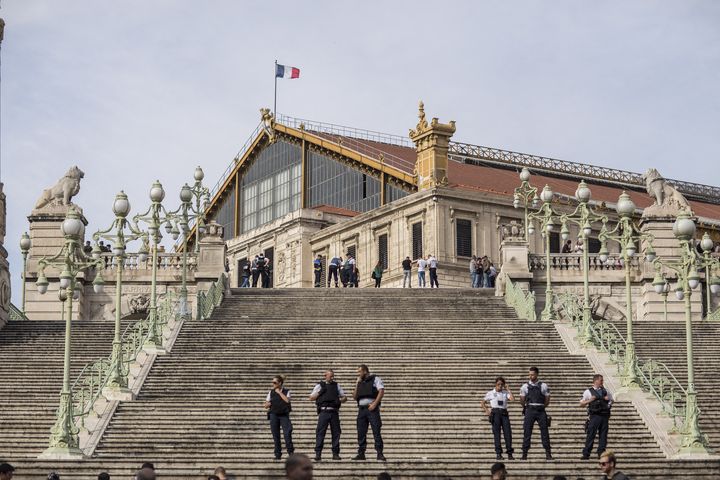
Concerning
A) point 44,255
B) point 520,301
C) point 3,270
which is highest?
point 44,255

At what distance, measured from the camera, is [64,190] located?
45.2m

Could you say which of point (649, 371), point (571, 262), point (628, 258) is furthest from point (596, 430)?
point (571, 262)

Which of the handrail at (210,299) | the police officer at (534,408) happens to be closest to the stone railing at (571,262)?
the handrail at (210,299)

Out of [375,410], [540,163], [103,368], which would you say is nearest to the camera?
[375,410]

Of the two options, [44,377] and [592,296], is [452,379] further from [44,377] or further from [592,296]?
[592,296]

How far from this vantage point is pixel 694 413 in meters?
25.3

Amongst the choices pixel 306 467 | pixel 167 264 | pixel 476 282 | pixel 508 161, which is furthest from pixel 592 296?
pixel 306 467

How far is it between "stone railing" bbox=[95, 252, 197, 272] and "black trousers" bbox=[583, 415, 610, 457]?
2276 centimetres

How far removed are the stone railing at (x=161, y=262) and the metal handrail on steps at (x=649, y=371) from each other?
517 inches

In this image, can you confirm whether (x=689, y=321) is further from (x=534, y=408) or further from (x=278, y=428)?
(x=278, y=428)

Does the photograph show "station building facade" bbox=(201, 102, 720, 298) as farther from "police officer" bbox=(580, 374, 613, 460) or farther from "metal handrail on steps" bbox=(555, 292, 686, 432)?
"police officer" bbox=(580, 374, 613, 460)

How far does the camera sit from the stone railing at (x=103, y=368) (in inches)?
1076

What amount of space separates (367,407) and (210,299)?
48.0 feet

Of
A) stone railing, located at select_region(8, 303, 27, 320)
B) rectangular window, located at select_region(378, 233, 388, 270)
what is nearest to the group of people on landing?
stone railing, located at select_region(8, 303, 27, 320)
